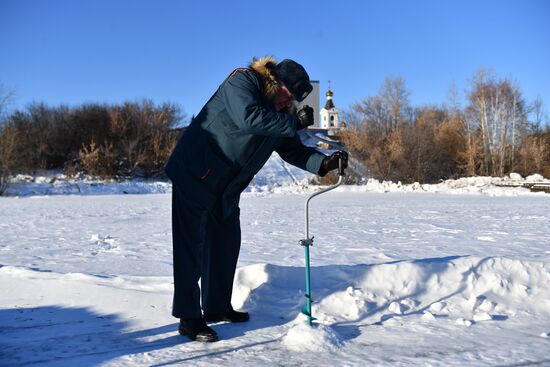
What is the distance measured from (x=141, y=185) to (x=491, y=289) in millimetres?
21434

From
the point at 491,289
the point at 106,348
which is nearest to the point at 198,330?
the point at 106,348

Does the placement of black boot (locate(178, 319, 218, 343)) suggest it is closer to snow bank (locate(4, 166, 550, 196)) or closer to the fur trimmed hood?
the fur trimmed hood

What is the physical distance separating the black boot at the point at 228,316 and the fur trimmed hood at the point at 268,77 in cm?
121

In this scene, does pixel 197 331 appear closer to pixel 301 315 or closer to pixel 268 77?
pixel 301 315

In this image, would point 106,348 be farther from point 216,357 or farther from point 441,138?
point 441,138

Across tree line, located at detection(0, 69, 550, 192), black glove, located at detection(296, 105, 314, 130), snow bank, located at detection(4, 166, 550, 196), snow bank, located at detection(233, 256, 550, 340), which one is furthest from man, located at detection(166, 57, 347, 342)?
tree line, located at detection(0, 69, 550, 192)

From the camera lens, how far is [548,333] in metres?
2.42

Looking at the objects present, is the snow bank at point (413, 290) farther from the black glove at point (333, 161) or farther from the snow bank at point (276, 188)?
the snow bank at point (276, 188)

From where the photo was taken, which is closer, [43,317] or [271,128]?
[271,128]

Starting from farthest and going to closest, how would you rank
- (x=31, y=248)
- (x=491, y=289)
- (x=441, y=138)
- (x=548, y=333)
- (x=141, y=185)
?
(x=441, y=138), (x=141, y=185), (x=31, y=248), (x=491, y=289), (x=548, y=333)

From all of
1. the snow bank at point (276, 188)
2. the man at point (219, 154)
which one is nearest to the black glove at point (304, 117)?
the man at point (219, 154)

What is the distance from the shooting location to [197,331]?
7.95 ft

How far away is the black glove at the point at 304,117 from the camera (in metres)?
2.47

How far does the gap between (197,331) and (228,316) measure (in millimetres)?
330
